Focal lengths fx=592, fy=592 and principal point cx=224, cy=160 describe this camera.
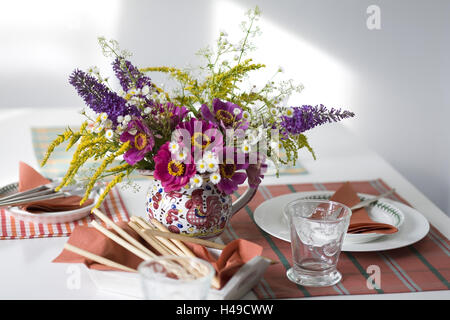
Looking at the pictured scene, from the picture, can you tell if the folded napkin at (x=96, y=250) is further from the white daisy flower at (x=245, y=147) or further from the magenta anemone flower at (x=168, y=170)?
the white daisy flower at (x=245, y=147)

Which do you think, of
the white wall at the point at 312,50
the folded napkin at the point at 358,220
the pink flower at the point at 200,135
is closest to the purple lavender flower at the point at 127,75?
the pink flower at the point at 200,135

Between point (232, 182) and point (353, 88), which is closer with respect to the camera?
point (232, 182)

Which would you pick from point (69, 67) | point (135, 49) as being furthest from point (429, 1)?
point (69, 67)

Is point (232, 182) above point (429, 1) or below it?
below

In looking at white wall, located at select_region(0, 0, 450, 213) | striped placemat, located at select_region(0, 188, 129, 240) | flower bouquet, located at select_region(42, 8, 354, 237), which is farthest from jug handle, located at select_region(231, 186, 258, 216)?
white wall, located at select_region(0, 0, 450, 213)

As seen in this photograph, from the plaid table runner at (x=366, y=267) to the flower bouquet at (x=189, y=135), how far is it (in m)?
0.11

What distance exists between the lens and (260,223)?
3.71 feet

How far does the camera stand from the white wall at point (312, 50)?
11.1ft

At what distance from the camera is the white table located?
895 mm

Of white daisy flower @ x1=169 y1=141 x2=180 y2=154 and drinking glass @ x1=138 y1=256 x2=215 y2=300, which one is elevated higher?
white daisy flower @ x1=169 y1=141 x2=180 y2=154

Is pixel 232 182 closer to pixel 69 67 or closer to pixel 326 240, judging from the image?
pixel 326 240

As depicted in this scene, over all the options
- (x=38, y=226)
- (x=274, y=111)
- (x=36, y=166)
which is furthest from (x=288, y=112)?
(x=36, y=166)

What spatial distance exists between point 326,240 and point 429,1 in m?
2.81

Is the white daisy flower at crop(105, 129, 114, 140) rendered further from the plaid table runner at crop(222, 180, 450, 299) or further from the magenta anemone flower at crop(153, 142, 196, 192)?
the plaid table runner at crop(222, 180, 450, 299)
